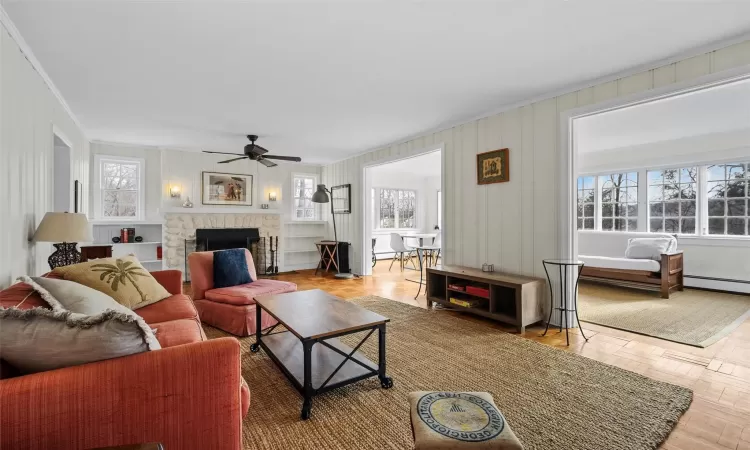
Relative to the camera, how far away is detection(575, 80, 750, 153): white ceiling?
379 centimetres

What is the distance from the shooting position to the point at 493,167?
413cm

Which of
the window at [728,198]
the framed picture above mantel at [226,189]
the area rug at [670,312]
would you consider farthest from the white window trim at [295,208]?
the window at [728,198]

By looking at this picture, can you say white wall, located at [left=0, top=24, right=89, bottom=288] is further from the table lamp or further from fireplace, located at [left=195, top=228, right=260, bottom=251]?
fireplace, located at [left=195, top=228, right=260, bottom=251]

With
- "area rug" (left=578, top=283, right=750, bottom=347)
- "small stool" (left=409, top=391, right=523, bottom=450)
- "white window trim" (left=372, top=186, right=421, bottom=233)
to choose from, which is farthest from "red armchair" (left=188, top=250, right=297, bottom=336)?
"white window trim" (left=372, top=186, right=421, bottom=233)

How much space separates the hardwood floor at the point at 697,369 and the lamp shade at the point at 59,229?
382 cm

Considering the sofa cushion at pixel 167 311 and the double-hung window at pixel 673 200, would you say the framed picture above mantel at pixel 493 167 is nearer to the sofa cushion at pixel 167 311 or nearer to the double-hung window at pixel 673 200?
the sofa cushion at pixel 167 311

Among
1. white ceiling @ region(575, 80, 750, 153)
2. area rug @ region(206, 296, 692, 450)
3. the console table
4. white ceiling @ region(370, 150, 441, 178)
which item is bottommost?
area rug @ region(206, 296, 692, 450)

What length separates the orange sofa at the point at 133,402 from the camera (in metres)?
1.04

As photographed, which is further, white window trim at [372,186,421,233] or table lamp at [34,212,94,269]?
white window trim at [372,186,421,233]

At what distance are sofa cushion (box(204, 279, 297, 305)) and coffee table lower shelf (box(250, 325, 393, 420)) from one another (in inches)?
27.0

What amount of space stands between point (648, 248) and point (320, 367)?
5420 millimetres

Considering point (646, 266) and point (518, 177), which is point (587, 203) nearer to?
point (646, 266)

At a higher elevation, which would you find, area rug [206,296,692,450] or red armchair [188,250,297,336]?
red armchair [188,250,297,336]

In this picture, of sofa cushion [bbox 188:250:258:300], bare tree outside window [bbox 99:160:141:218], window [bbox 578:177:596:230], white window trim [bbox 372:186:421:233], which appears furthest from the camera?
white window trim [bbox 372:186:421:233]
